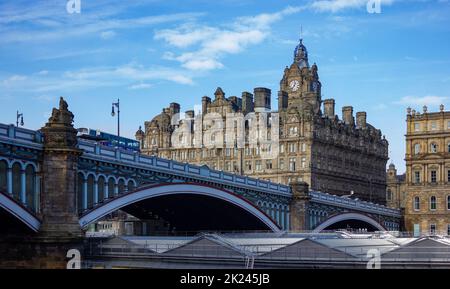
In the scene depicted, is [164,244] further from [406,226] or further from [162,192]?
[406,226]

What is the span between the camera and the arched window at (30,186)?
4002 centimetres

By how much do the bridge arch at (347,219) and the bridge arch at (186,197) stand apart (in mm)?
11820

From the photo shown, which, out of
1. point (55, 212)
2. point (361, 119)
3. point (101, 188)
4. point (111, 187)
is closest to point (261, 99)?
point (361, 119)

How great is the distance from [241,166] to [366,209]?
71.7ft

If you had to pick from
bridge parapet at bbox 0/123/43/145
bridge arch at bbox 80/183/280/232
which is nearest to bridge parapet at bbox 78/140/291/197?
bridge arch at bbox 80/183/280/232

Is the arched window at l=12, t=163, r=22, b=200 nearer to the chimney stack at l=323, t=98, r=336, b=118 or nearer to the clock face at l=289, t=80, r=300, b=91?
the clock face at l=289, t=80, r=300, b=91

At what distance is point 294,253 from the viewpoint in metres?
35.3

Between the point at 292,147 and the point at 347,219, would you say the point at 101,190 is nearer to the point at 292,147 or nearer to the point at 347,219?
the point at 347,219

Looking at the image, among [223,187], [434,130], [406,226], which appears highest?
[434,130]

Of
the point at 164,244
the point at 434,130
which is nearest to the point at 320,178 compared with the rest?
the point at 434,130

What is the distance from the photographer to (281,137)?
112 m

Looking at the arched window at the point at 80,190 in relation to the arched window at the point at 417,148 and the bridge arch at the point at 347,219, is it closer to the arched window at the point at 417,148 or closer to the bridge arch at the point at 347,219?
the bridge arch at the point at 347,219

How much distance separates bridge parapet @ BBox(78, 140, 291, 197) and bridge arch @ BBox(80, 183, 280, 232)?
1.63 m

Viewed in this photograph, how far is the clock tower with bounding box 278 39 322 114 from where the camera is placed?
384ft
